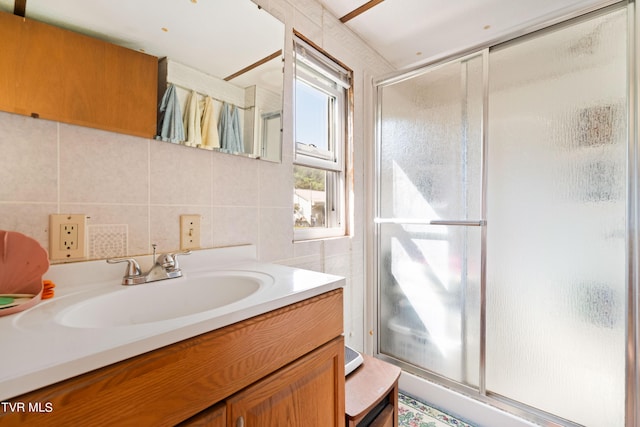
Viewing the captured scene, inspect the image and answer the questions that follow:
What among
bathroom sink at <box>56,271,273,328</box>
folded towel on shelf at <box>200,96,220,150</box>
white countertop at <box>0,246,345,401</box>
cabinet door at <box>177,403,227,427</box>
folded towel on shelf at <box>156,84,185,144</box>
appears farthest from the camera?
folded towel on shelf at <box>200,96,220,150</box>

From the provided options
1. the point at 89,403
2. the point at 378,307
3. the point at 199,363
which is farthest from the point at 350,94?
the point at 89,403

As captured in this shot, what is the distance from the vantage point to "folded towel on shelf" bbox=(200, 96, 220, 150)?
3.30ft

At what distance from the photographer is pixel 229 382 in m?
0.54

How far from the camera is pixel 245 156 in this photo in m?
1.13

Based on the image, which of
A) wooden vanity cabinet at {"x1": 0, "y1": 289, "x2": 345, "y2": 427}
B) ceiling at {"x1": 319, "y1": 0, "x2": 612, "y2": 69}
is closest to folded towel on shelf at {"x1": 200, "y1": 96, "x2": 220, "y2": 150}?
wooden vanity cabinet at {"x1": 0, "y1": 289, "x2": 345, "y2": 427}

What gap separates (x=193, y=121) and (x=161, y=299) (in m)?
0.58

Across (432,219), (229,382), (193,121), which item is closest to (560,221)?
(432,219)

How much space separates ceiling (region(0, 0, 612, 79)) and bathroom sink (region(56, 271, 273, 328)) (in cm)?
70

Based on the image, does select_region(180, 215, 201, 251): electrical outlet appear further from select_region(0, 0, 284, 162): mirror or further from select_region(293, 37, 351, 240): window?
select_region(293, 37, 351, 240): window

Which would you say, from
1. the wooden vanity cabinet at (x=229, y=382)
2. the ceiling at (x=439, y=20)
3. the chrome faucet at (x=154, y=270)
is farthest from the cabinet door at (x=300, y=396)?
the ceiling at (x=439, y=20)

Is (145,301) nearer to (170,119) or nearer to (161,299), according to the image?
(161,299)

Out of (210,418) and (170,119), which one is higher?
Result: (170,119)

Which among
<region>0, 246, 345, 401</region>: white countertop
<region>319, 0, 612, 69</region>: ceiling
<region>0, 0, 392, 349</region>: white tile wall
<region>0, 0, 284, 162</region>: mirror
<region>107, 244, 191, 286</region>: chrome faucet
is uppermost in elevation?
<region>319, 0, 612, 69</region>: ceiling

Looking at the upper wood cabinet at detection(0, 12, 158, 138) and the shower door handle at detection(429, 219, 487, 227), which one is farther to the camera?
the shower door handle at detection(429, 219, 487, 227)
